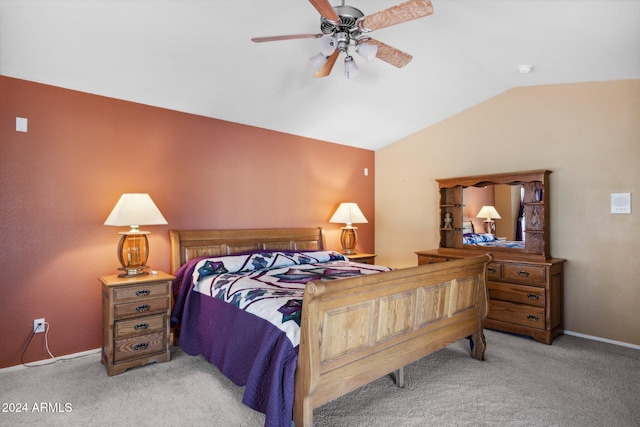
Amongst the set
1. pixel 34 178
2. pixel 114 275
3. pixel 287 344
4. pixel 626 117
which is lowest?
pixel 287 344

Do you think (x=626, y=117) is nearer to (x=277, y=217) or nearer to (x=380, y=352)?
(x=380, y=352)

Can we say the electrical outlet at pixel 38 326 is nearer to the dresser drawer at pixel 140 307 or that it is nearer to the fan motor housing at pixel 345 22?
the dresser drawer at pixel 140 307

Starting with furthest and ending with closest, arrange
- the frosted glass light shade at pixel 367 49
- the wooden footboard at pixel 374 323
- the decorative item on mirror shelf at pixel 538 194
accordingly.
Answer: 1. the decorative item on mirror shelf at pixel 538 194
2. the frosted glass light shade at pixel 367 49
3. the wooden footboard at pixel 374 323

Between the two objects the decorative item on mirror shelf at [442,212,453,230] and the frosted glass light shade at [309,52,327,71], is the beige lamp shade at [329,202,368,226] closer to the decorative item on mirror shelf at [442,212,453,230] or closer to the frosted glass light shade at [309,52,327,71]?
the decorative item on mirror shelf at [442,212,453,230]

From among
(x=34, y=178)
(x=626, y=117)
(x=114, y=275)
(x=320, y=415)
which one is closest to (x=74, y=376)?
(x=114, y=275)

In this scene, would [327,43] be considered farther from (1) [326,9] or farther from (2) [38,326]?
(2) [38,326]

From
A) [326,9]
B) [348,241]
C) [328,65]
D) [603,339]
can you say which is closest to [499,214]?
[603,339]

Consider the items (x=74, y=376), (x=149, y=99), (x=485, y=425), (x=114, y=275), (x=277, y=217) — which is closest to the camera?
(x=485, y=425)

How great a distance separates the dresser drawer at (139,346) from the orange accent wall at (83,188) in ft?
2.00

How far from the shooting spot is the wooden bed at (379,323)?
71.6 inches

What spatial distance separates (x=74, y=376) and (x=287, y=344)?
197 centimetres

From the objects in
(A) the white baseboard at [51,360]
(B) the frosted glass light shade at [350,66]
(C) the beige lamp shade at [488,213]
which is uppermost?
(B) the frosted glass light shade at [350,66]

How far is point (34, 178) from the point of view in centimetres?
290

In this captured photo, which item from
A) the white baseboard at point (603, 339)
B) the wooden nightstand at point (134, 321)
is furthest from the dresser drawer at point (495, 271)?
the wooden nightstand at point (134, 321)
